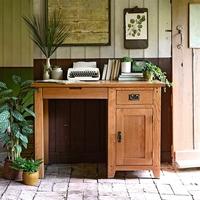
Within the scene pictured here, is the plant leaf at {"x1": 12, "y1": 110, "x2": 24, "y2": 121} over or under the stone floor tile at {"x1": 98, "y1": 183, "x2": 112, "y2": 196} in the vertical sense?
over

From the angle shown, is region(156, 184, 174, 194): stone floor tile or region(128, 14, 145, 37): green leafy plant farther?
region(128, 14, 145, 37): green leafy plant

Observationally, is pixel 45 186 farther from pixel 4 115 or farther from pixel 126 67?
pixel 126 67

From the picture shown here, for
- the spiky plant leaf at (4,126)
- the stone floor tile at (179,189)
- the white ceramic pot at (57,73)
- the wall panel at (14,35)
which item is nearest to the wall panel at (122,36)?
the white ceramic pot at (57,73)

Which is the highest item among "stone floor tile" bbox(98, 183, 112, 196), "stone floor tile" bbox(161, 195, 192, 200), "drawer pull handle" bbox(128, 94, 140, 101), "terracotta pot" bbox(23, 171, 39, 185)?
"drawer pull handle" bbox(128, 94, 140, 101)

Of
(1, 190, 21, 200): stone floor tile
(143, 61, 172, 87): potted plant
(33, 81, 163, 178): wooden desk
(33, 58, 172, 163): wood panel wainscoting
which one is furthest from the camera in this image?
(33, 58, 172, 163): wood panel wainscoting

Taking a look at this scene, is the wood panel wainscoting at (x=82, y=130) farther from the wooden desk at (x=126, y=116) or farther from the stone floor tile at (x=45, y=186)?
the stone floor tile at (x=45, y=186)

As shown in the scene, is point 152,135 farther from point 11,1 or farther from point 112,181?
point 11,1

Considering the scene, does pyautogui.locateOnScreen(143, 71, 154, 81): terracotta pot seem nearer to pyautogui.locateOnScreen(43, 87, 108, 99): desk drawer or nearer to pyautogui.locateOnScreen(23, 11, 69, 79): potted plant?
pyautogui.locateOnScreen(43, 87, 108, 99): desk drawer

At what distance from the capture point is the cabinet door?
3.93m

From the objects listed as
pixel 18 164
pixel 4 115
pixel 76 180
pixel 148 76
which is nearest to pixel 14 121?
pixel 4 115

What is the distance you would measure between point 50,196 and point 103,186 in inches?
20.2

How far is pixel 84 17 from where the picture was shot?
4.39 meters

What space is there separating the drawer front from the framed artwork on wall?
805 mm

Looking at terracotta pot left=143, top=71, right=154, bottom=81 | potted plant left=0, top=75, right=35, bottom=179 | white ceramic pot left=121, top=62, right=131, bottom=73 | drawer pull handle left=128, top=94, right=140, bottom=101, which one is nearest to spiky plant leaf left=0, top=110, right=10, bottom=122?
potted plant left=0, top=75, right=35, bottom=179
